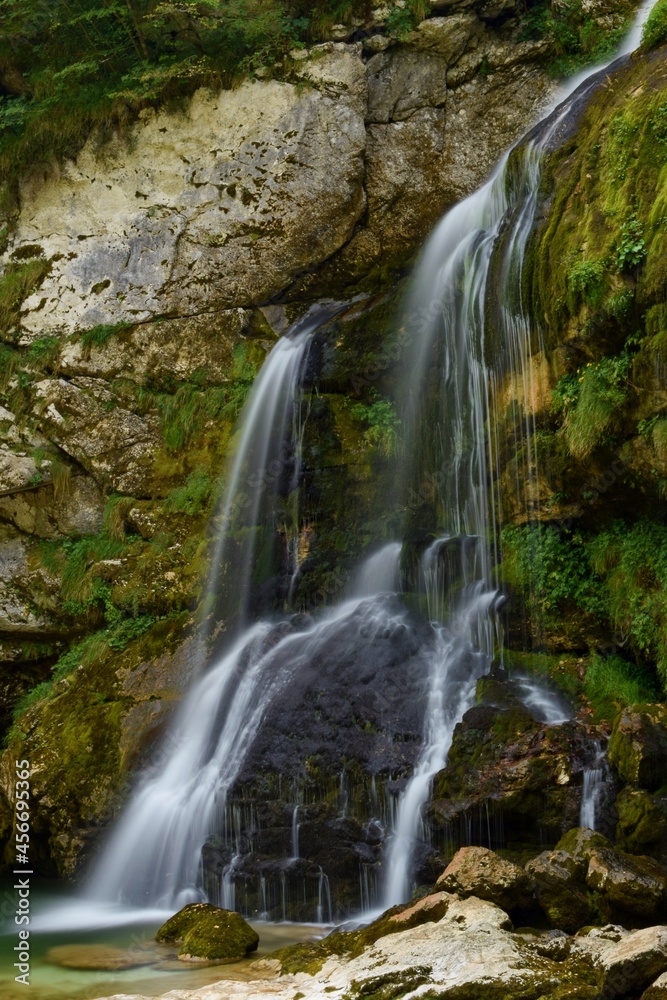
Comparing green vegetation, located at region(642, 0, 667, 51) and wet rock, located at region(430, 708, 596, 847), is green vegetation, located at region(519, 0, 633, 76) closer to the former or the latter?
green vegetation, located at region(642, 0, 667, 51)

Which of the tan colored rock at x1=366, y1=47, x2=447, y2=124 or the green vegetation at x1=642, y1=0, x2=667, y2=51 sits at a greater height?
the tan colored rock at x1=366, y1=47, x2=447, y2=124

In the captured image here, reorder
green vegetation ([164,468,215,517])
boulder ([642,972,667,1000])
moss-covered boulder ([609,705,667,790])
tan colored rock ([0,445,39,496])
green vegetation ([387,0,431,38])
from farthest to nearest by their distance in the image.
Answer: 1. green vegetation ([387,0,431,38])
2. tan colored rock ([0,445,39,496])
3. green vegetation ([164,468,215,517])
4. moss-covered boulder ([609,705,667,790])
5. boulder ([642,972,667,1000])

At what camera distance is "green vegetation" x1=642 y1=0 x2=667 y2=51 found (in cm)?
862

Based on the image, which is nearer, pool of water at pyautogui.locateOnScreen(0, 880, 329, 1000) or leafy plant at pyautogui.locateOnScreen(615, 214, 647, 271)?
pool of water at pyautogui.locateOnScreen(0, 880, 329, 1000)

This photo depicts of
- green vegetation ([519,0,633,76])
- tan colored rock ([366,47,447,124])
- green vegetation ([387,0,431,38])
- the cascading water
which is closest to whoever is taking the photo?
the cascading water

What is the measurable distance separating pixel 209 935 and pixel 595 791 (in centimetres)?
277

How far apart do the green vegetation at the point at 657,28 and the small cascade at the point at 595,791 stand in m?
7.03

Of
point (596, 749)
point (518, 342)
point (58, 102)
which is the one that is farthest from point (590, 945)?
point (58, 102)

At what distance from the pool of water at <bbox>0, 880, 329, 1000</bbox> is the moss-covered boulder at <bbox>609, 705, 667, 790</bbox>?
2.36m

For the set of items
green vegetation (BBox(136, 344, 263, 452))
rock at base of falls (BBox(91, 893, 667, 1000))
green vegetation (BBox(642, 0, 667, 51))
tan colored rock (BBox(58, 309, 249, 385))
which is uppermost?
green vegetation (BBox(642, 0, 667, 51))

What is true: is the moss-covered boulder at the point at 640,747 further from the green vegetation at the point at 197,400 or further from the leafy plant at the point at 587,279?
the green vegetation at the point at 197,400

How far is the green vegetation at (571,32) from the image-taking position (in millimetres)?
11812

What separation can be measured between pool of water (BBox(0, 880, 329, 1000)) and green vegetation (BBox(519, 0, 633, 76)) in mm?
11367

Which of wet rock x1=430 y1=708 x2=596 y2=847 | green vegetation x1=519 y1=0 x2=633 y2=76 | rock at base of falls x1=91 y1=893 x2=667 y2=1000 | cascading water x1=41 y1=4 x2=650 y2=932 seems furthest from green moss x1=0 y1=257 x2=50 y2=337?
rock at base of falls x1=91 y1=893 x2=667 y2=1000
